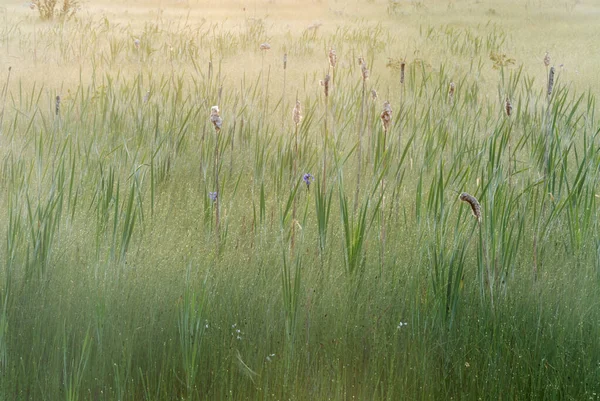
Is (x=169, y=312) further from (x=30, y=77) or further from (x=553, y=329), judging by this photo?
(x=30, y=77)

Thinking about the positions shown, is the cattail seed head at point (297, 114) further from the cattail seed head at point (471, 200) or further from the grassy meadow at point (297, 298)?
the cattail seed head at point (471, 200)

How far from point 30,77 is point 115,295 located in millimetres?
3968

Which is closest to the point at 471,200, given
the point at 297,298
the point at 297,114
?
the point at 297,298

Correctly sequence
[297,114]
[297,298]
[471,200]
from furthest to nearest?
[297,114] → [297,298] → [471,200]

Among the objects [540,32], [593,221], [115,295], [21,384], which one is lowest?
[21,384]

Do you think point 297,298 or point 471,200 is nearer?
point 471,200

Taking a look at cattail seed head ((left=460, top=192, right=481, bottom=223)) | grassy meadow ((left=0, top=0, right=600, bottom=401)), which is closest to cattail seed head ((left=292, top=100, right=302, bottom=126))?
grassy meadow ((left=0, top=0, right=600, bottom=401))

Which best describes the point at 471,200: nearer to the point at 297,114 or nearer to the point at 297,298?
the point at 297,298

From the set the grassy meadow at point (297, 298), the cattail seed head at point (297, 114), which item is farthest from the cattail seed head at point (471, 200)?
the cattail seed head at point (297, 114)

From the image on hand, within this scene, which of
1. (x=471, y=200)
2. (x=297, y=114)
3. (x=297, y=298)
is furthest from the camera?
(x=297, y=114)

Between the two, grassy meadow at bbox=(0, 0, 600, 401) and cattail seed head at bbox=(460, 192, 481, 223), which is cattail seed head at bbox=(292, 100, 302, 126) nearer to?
grassy meadow at bbox=(0, 0, 600, 401)

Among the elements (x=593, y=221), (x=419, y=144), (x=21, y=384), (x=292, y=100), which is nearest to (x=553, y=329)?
(x=593, y=221)

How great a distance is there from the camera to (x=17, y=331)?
4.22ft

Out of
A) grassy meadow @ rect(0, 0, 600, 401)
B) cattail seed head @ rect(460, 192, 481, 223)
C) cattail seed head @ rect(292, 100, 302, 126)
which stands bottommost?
grassy meadow @ rect(0, 0, 600, 401)
